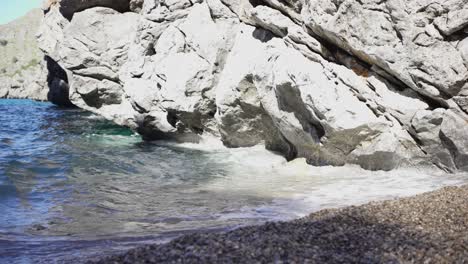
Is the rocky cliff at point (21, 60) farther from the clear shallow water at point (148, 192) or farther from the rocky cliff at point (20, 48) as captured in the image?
the clear shallow water at point (148, 192)

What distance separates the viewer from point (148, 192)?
13.4 meters

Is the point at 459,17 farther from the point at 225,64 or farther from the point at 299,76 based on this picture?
the point at 225,64

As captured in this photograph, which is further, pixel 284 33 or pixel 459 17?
pixel 284 33

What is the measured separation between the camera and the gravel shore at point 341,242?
589cm

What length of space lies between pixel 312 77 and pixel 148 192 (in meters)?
6.70

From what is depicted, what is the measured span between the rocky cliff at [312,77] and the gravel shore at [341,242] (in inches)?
241

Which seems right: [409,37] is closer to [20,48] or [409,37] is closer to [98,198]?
[98,198]

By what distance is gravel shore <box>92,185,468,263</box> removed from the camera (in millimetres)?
5891

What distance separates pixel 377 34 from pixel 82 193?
33.4ft

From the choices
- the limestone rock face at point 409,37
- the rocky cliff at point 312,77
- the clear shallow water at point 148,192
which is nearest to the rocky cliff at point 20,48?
the rocky cliff at point 312,77

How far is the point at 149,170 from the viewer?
56.7ft

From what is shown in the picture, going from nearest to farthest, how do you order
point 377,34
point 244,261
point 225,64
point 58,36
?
point 244,261 → point 377,34 → point 225,64 → point 58,36

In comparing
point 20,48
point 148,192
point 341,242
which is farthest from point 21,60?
point 341,242

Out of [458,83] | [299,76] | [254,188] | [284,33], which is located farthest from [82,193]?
[458,83]
